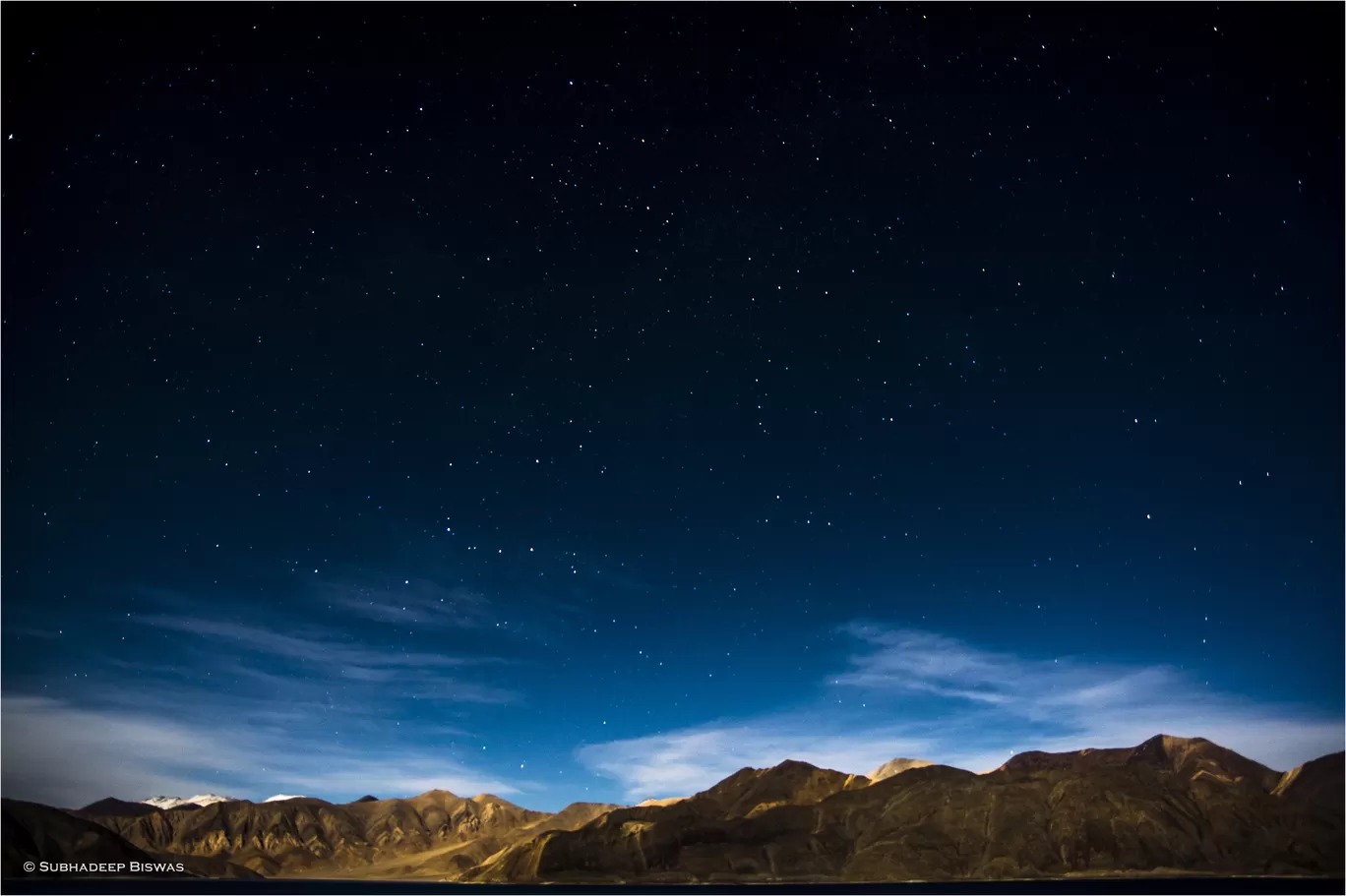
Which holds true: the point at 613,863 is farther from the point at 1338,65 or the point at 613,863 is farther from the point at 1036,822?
the point at 1338,65

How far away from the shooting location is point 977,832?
116125 millimetres

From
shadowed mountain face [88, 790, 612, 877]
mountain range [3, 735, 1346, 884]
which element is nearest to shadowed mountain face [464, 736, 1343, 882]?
mountain range [3, 735, 1346, 884]

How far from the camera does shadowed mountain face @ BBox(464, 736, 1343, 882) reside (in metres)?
109

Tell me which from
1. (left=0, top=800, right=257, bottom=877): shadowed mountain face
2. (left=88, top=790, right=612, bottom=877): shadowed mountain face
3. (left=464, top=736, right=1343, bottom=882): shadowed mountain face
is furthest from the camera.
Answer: (left=88, top=790, right=612, bottom=877): shadowed mountain face

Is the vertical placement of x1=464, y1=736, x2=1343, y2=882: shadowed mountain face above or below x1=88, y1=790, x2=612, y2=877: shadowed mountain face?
above

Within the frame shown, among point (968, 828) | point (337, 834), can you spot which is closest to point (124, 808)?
point (337, 834)

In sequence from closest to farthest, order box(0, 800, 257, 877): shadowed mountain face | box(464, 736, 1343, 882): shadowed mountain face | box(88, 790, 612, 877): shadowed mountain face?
1. box(0, 800, 257, 877): shadowed mountain face
2. box(464, 736, 1343, 882): shadowed mountain face
3. box(88, 790, 612, 877): shadowed mountain face

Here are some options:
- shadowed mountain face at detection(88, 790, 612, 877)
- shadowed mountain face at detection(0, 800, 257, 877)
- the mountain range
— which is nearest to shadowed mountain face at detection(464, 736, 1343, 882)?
the mountain range

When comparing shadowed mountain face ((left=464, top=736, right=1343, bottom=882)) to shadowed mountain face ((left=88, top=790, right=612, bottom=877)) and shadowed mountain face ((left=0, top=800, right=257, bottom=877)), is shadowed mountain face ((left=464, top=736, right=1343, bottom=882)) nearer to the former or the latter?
shadowed mountain face ((left=88, top=790, right=612, bottom=877))

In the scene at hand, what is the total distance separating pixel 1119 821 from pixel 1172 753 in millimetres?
40091

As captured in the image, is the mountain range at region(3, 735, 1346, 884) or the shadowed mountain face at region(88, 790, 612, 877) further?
the shadowed mountain face at region(88, 790, 612, 877)

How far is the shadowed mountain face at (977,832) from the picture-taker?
10919 cm

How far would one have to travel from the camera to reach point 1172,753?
470 ft

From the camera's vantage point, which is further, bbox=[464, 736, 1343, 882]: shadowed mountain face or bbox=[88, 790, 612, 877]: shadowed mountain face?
bbox=[88, 790, 612, 877]: shadowed mountain face
